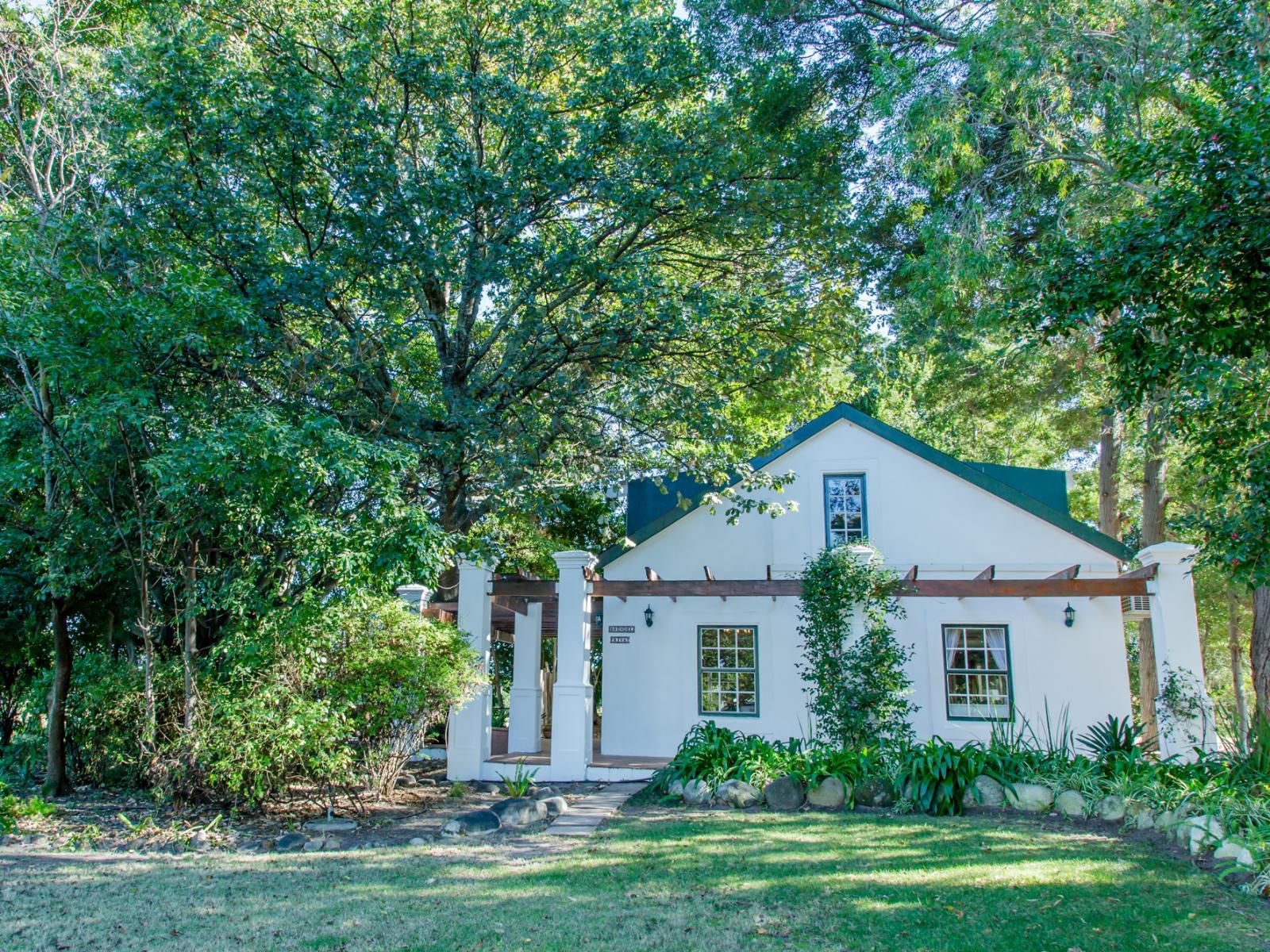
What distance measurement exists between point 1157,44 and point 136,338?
11.2 meters

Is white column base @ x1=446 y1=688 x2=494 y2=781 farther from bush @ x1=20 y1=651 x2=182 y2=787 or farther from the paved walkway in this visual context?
bush @ x1=20 y1=651 x2=182 y2=787

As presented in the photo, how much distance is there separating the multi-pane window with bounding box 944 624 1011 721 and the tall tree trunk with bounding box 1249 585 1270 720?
2.93 meters

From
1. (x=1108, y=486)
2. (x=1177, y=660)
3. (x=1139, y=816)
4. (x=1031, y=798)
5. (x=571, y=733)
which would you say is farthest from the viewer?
(x=1108, y=486)

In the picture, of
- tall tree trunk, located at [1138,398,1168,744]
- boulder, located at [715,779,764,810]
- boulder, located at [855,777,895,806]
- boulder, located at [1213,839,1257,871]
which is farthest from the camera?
tall tree trunk, located at [1138,398,1168,744]

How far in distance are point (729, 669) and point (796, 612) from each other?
1.36m

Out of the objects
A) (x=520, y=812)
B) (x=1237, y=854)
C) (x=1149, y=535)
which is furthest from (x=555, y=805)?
(x=1149, y=535)

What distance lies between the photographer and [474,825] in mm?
7941

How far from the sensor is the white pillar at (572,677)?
11094 mm

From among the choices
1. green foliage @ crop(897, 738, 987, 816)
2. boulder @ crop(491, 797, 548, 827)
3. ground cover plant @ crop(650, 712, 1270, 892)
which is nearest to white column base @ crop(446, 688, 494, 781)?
ground cover plant @ crop(650, 712, 1270, 892)

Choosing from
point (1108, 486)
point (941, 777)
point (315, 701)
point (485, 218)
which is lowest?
point (941, 777)

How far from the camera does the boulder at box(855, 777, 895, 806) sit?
8.58 meters

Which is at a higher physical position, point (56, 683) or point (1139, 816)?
point (56, 683)

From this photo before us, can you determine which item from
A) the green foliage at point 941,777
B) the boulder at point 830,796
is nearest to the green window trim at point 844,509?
the green foliage at point 941,777

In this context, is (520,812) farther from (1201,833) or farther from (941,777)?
(1201,833)
